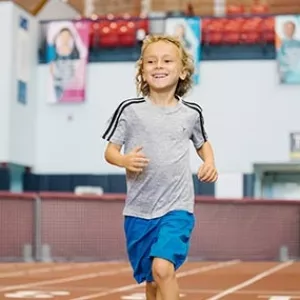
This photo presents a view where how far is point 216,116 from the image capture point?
21953 millimetres

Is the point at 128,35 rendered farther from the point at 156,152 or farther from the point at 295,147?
the point at 156,152

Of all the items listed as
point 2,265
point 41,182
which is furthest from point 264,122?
point 2,265

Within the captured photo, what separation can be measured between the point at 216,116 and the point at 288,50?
2.55m

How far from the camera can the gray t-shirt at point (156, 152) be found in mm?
4320

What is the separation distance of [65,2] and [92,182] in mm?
6666

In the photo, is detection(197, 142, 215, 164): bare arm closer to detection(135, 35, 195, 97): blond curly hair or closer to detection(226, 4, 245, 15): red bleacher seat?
detection(135, 35, 195, 97): blond curly hair

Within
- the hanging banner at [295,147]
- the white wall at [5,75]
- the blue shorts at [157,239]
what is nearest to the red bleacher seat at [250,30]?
the hanging banner at [295,147]

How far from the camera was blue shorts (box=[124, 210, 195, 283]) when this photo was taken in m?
4.18

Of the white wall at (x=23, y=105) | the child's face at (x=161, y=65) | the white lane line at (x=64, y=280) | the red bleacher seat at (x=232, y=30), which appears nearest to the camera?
the child's face at (x=161, y=65)

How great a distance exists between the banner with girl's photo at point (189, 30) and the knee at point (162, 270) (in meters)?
17.9

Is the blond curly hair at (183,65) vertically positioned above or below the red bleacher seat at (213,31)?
below

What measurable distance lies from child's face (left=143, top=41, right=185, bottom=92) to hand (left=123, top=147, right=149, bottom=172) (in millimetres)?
440

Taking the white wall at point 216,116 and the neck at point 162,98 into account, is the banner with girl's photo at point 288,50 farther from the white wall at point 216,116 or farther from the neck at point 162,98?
the neck at point 162,98

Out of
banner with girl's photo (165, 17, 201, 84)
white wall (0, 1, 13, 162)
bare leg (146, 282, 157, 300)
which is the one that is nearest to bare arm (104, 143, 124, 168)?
bare leg (146, 282, 157, 300)
